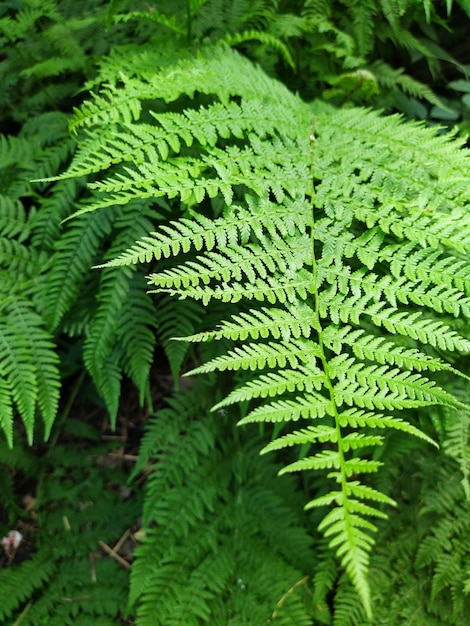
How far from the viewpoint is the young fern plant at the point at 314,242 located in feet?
3.71

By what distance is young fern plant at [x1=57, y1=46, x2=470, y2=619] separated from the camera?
1130mm

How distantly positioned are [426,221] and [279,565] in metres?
1.44

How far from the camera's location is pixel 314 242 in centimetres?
155

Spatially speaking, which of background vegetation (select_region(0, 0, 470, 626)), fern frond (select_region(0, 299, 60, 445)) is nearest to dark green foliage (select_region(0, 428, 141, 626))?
background vegetation (select_region(0, 0, 470, 626))

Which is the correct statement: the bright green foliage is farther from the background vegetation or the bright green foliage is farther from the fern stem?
the fern stem

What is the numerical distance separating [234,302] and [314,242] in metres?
0.30

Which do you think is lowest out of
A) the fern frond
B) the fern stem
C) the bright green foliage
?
the bright green foliage

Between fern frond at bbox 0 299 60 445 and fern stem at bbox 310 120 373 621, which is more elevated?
fern stem at bbox 310 120 373 621

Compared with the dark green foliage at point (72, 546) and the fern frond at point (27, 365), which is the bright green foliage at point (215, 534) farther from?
the fern frond at point (27, 365)

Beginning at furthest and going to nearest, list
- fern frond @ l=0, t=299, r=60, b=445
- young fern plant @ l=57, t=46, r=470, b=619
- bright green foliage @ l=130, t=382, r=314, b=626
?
bright green foliage @ l=130, t=382, r=314, b=626 → fern frond @ l=0, t=299, r=60, b=445 → young fern plant @ l=57, t=46, r=470, b=619

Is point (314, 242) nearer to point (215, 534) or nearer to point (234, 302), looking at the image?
point (234, 302)

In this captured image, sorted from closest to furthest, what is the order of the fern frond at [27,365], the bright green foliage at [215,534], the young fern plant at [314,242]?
the young fern plant at [314,242] < the fern frond at [27,365] < the bright green foliage at [215,534]

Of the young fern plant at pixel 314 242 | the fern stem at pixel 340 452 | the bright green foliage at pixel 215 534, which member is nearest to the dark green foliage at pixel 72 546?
the bright green foliage at pixel 215 534

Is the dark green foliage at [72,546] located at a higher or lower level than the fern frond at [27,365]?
lower
